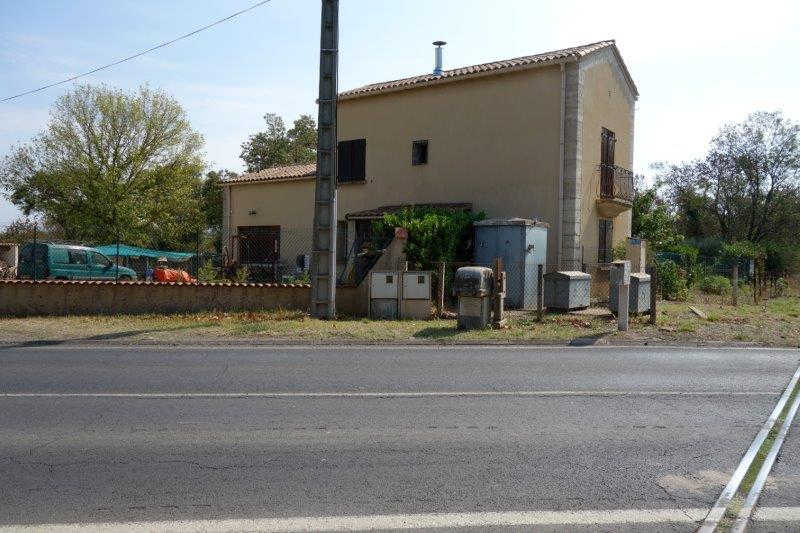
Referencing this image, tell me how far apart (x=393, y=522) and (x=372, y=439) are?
168 centimetres

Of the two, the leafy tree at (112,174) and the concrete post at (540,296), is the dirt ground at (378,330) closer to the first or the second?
the concrete post at (540,296)

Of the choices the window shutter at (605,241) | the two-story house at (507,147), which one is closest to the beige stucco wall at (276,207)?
the two-story house at (507,147)

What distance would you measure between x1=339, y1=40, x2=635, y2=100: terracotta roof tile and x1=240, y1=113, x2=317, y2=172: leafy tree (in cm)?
2759

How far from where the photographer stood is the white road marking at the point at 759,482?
401 centimetres

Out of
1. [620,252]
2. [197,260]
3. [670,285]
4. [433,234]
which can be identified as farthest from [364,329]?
[620,252]

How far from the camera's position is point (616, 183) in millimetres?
21656

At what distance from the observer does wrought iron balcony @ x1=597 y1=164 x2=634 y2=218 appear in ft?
67.8

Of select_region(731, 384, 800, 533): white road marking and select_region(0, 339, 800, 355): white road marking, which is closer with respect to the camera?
select_region(731, 384, 800, 533): white road marking

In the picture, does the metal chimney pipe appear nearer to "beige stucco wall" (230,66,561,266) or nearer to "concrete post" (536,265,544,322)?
"beige stucco wall" (230,66,561,266)

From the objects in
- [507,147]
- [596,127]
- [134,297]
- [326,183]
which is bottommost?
[134,297]

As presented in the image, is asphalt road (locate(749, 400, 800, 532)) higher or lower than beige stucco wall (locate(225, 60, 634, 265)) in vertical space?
lower

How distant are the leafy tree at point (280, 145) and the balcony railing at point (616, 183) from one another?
31456 millimetres

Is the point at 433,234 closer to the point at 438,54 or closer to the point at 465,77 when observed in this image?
the point at 465,77

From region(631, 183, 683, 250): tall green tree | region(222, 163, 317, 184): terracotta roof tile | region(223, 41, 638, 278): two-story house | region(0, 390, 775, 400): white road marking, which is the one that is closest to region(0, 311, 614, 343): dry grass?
region(0, 390, 775, 400): white road marking
